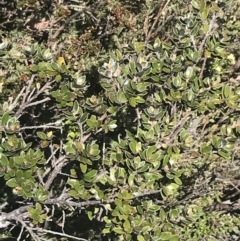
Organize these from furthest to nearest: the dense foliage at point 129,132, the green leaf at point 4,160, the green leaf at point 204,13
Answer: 1. the green leaf at point 204,13
2. the dense foliage at point 129,132
3. the green leaf at point 4,160

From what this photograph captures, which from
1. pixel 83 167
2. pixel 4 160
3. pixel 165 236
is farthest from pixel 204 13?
pixel 4 160

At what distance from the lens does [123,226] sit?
2.32 m

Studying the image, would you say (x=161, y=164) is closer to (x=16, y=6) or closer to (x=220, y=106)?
(x=220, y=106)

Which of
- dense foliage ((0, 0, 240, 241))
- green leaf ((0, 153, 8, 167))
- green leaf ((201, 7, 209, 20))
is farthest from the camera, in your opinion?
green leaf ((201, 7, 209, 20))

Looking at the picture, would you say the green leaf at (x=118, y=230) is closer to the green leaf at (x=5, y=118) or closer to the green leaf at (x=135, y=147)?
the green leaf at (x=135, y=147)

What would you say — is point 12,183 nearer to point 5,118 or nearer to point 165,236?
point 5,118

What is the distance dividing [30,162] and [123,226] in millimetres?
512

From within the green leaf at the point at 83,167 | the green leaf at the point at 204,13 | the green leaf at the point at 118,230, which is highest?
the green leaf at the point at 204,13

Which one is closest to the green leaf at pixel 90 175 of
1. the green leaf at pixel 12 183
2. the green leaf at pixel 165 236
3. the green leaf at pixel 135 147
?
the green leaf at pixel 135 147

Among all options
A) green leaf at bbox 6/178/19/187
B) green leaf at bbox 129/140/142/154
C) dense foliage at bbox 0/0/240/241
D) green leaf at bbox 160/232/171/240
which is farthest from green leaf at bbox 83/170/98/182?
green leaf at bbox 160/232/171/240

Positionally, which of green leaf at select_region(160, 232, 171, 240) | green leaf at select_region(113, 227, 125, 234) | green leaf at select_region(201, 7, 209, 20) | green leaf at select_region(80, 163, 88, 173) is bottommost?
green leaf at select_region(160, 232, 171, 240)

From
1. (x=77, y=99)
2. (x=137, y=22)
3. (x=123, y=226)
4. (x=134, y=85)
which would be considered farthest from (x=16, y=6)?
(x=123, y=226)

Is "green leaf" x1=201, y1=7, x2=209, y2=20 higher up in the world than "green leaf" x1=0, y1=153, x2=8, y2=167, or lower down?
higher up

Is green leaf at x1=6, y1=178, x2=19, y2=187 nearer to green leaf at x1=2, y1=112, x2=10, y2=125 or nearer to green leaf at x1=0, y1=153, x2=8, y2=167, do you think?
green leaf at x1=0, y1=153, x2=8, y2=167
